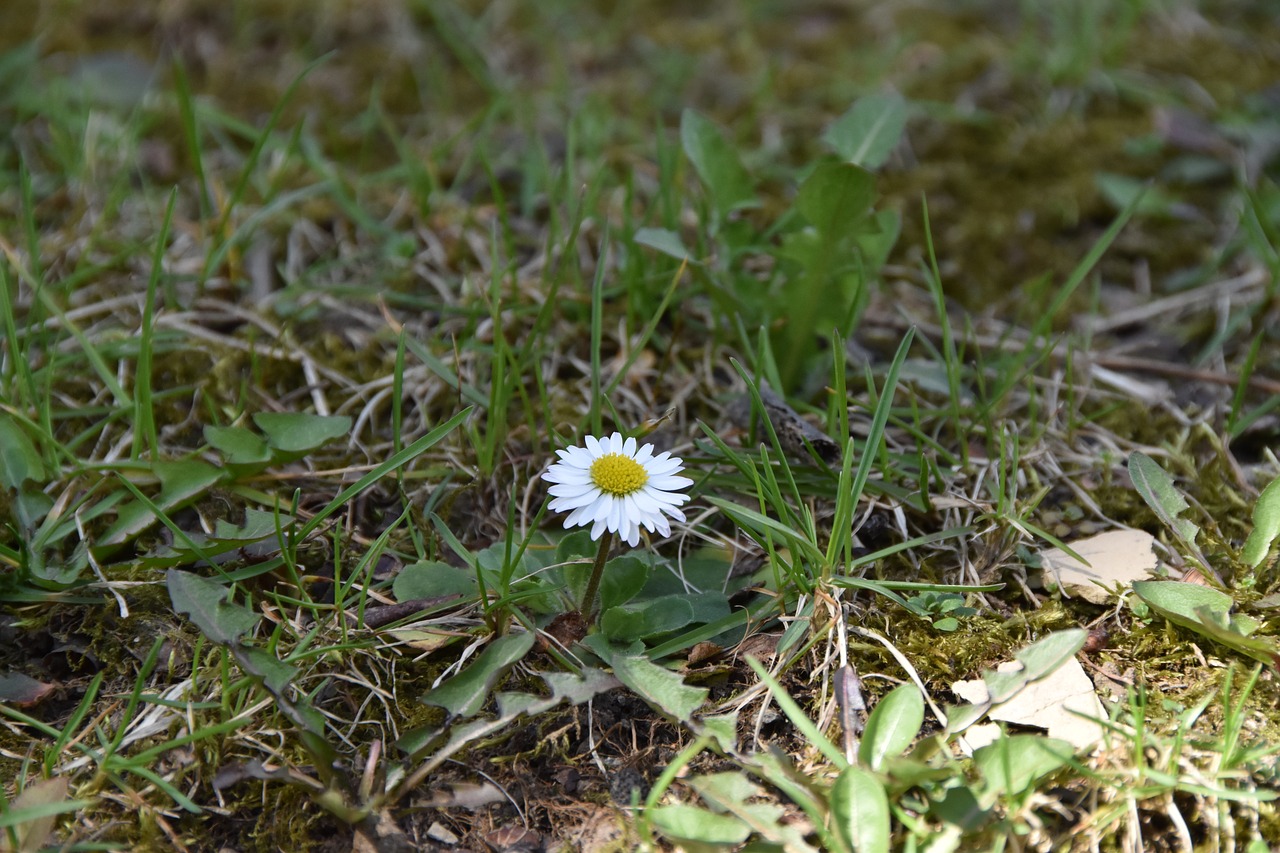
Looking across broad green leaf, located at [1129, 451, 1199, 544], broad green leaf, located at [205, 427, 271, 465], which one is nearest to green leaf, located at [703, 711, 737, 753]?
broad green leaf, located at [1129, 451, 1199, 544]

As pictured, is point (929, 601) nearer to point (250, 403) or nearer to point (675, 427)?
point (675, 427)

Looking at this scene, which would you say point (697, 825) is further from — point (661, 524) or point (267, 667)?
point (267, 667)

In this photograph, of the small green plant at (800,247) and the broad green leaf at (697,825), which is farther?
the small green plant at (800,247)

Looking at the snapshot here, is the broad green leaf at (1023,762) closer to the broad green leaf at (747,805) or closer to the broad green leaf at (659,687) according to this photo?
the broad green leaf at (747,805)

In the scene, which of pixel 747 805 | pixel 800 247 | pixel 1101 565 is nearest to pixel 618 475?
pixel 747 805

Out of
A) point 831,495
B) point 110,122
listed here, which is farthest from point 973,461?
point 110,122

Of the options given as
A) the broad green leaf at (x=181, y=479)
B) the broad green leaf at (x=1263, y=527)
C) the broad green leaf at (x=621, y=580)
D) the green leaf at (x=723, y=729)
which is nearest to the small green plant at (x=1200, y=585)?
the broad green leaf at (x=1263, y=527)
